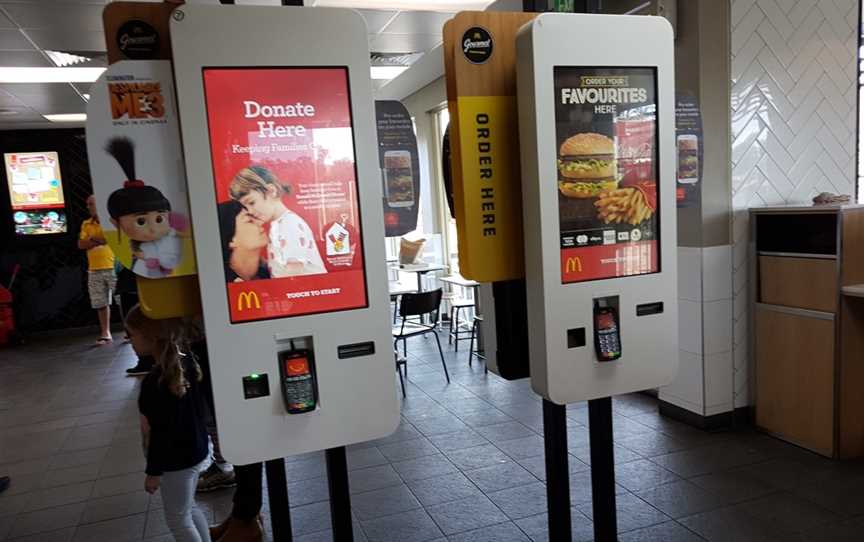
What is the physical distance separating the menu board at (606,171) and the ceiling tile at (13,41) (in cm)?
475

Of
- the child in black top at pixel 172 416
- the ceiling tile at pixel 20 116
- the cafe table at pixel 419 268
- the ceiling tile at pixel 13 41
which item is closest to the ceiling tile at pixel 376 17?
the cafe table at pixel 419 268

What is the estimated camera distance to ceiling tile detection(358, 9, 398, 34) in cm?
465

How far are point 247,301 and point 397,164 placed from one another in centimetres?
70

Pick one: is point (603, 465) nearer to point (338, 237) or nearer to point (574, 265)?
point (574, 265)

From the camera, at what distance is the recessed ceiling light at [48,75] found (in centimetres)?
582

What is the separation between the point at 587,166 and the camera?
5.91 ft

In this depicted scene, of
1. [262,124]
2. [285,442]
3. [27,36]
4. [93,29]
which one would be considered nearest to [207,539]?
[285,442]

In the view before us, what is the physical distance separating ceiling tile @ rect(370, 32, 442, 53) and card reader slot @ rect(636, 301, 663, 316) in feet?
13.4

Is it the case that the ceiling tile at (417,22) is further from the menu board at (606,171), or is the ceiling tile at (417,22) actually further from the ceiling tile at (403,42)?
the menu board at (606,171)

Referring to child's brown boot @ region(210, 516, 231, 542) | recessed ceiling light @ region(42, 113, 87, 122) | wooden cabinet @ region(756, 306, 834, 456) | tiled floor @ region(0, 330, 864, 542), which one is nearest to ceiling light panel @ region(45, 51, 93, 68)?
recessed ceiling light @ region(42, 113, 87, 122)

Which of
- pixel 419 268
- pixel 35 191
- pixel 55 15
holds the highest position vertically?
pixel 55 15

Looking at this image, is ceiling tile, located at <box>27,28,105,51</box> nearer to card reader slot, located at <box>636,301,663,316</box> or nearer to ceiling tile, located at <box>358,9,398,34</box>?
ceiling tile, located at <box>358,9,398,34</box>

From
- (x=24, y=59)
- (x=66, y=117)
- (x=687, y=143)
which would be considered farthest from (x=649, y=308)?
(x=66, y=117)

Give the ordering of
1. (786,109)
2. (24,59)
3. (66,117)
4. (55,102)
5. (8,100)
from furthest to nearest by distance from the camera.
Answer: (66,117), (55,102), (8,100), (24,59), (786,109)
